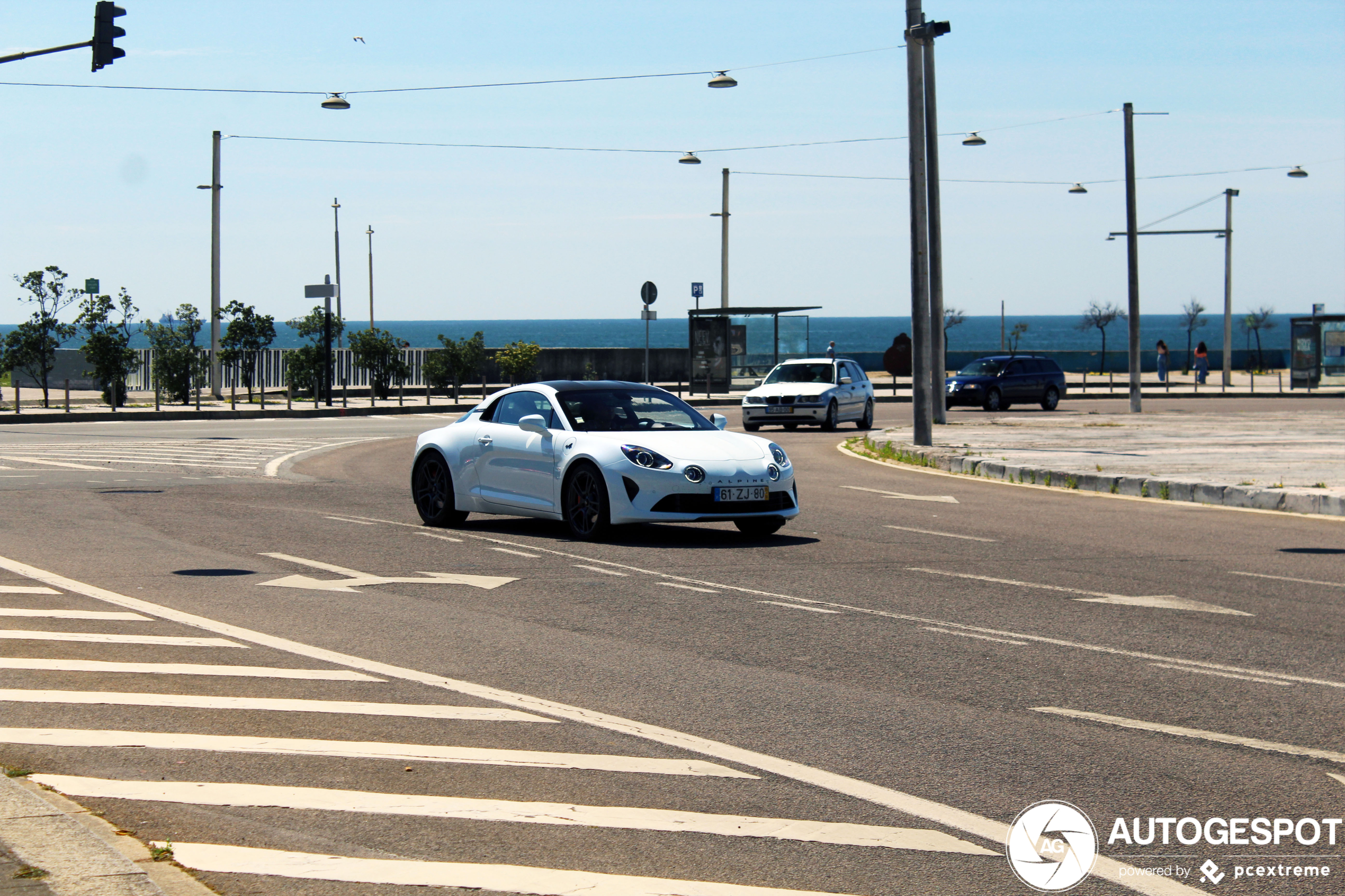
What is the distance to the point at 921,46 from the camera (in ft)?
81.1

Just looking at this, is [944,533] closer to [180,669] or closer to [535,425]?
[535,425]

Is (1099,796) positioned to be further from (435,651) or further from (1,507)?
(1,507)

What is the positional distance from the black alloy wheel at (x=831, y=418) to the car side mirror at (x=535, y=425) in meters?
19.3

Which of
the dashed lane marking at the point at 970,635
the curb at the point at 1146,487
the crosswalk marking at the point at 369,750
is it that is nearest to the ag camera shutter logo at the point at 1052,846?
the crosswalk marking at the point at 369,750

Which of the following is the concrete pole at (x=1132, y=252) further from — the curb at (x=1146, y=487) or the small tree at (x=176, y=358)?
the small tree at (x=176, y=358)

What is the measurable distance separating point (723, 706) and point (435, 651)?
2.08 meters

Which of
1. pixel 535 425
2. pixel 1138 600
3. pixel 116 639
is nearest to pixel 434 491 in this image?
pixel 535 425

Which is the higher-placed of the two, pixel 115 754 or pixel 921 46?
pixel 921 46

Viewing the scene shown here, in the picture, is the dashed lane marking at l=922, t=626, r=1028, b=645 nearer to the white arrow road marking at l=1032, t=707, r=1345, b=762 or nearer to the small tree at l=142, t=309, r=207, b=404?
the white arrow road marking at l=1032, t=707, r=1345, b=762

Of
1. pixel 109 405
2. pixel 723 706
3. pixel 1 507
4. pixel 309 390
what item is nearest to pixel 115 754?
pixel 723 706

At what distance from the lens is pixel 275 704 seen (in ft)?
22.9

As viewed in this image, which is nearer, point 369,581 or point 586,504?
point 369,581

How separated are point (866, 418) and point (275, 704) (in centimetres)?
2791

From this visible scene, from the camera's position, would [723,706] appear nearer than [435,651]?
Yes
